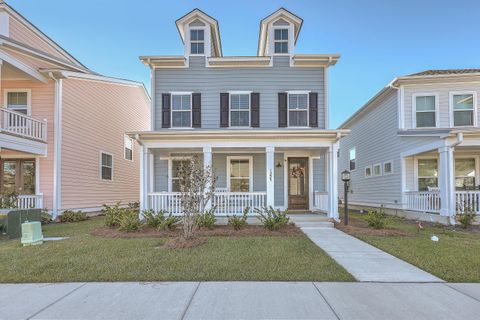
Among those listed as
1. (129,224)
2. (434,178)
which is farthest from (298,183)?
(129,224)

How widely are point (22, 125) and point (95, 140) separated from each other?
3.44 metres

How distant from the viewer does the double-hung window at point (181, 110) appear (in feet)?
41.1

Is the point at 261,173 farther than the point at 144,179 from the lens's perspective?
Yes

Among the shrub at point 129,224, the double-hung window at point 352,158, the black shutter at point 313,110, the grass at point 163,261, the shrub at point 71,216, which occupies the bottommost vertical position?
the shrub at point 71,216

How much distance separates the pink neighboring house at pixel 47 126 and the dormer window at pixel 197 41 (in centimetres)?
496

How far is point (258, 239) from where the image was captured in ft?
25.7

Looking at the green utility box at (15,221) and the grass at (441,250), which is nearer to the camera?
the grass at (441,250)

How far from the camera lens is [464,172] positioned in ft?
43.4

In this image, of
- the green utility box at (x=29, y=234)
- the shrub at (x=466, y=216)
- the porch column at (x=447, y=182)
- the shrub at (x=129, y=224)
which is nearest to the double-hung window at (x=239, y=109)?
the shrub at (x=129, y=224)

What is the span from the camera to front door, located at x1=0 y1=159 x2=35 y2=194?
41.3 feet

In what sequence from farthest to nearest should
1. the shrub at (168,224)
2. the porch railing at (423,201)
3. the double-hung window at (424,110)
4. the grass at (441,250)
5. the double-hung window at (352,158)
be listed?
the double-hung window at (352,158) < the double-hung window at (424,110) < the porch railing at (423,201) < the shrub at (168,224) < the grass at (441,250)

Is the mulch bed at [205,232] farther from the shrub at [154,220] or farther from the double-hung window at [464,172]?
the double-hung window at [464,172]

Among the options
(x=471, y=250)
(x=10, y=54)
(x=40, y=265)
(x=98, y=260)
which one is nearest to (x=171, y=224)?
(x=98, y=260)

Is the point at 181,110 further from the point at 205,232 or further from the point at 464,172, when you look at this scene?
the point at 464,172
